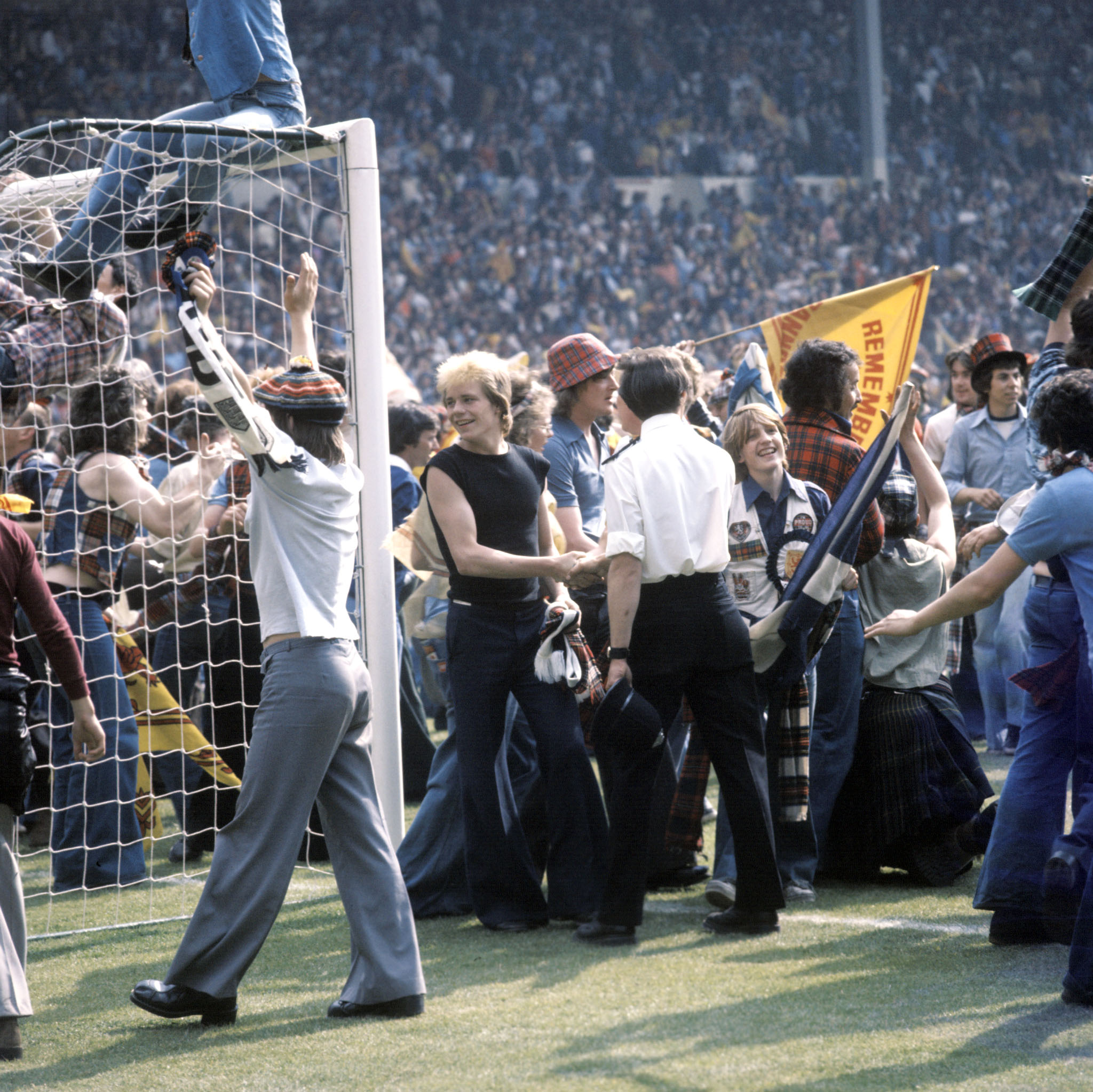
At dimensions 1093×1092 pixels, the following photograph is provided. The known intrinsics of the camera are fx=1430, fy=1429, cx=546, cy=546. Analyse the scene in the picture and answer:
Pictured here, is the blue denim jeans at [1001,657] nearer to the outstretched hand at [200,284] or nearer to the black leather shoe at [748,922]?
the black leather shoe at [748,922]

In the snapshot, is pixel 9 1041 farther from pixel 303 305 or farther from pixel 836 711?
pixel 836 711

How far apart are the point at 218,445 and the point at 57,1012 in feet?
7.71

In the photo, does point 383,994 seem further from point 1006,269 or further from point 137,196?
point 1006,269

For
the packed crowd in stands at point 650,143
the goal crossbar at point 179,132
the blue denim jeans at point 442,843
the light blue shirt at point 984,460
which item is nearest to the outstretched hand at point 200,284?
the goal crossbar at point 179,132

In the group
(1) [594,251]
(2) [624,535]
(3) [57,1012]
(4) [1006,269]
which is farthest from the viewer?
(4) [1006,269]

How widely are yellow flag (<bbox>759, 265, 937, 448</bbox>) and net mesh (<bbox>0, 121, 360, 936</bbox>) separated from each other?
2528mm

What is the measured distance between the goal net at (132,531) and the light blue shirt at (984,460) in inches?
127

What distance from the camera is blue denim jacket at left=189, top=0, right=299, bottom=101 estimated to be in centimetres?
464

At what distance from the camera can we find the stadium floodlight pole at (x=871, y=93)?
2555 cm

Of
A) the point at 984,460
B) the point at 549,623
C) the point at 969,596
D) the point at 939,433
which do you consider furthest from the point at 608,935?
the point at 939,433

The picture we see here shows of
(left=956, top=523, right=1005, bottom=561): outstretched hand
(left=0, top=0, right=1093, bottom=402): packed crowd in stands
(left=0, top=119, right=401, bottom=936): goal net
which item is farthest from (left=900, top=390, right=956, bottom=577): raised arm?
(left=0, top=0, right=1093, bottom=402): packed crowd in stands

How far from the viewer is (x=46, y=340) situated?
5230 millimetres

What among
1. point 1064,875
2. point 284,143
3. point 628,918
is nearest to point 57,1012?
point 628,918

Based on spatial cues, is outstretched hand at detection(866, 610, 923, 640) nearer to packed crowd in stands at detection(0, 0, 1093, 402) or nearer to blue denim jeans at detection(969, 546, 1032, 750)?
blue denim jeans at detection(969, 546, 1032, 750)
